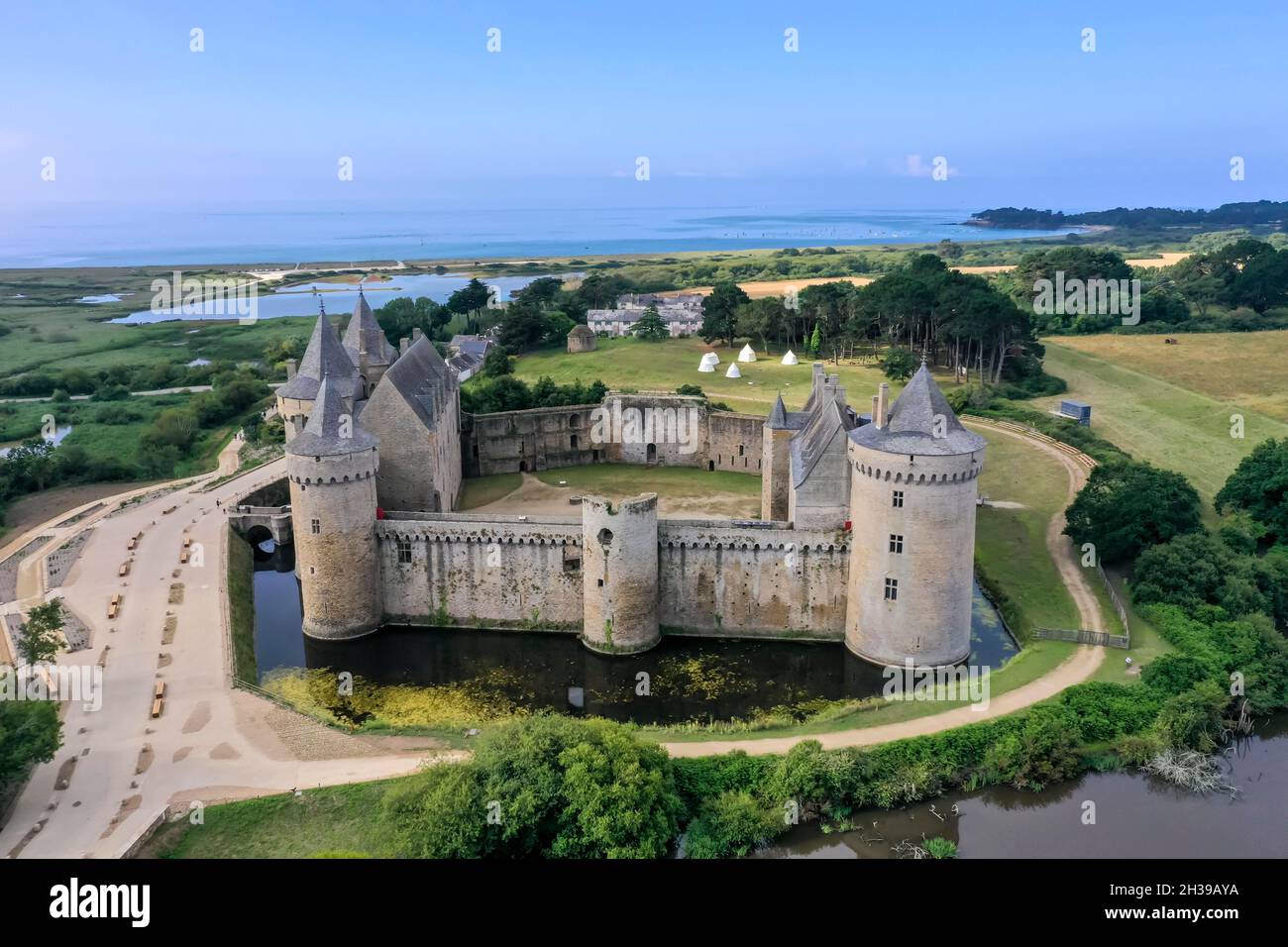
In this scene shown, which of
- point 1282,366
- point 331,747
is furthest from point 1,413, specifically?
point 1282,366

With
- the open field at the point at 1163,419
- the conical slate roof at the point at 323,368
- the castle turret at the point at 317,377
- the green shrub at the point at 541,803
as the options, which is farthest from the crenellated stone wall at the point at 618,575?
the open field at the point at 1163,419

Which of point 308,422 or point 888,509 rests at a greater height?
point 308,422

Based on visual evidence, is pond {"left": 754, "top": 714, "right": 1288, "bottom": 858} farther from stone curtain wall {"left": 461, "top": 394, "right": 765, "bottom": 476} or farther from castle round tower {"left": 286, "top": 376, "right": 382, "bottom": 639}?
stone curtain wall {"left": 461, "top": 394, "right": 765, "bottom": 476}

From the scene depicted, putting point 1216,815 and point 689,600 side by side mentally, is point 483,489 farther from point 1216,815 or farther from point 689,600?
point 1216,815

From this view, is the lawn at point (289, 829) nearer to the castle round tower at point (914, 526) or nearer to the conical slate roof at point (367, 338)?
the castle round tower at point (914, 526)

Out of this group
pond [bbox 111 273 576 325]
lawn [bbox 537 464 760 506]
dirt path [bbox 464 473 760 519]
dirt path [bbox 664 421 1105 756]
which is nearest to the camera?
dirt path [bbox 664 421 1105 756]

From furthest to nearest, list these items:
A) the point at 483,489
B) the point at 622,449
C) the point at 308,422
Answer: the point at 622,449
the point at 483,489
the point at 308,422

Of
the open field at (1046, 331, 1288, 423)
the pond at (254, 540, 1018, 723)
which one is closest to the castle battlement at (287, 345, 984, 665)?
the pond at (254, 540, 1018, 723)

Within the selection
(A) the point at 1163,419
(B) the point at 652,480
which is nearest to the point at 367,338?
(B) the point at 652,480
